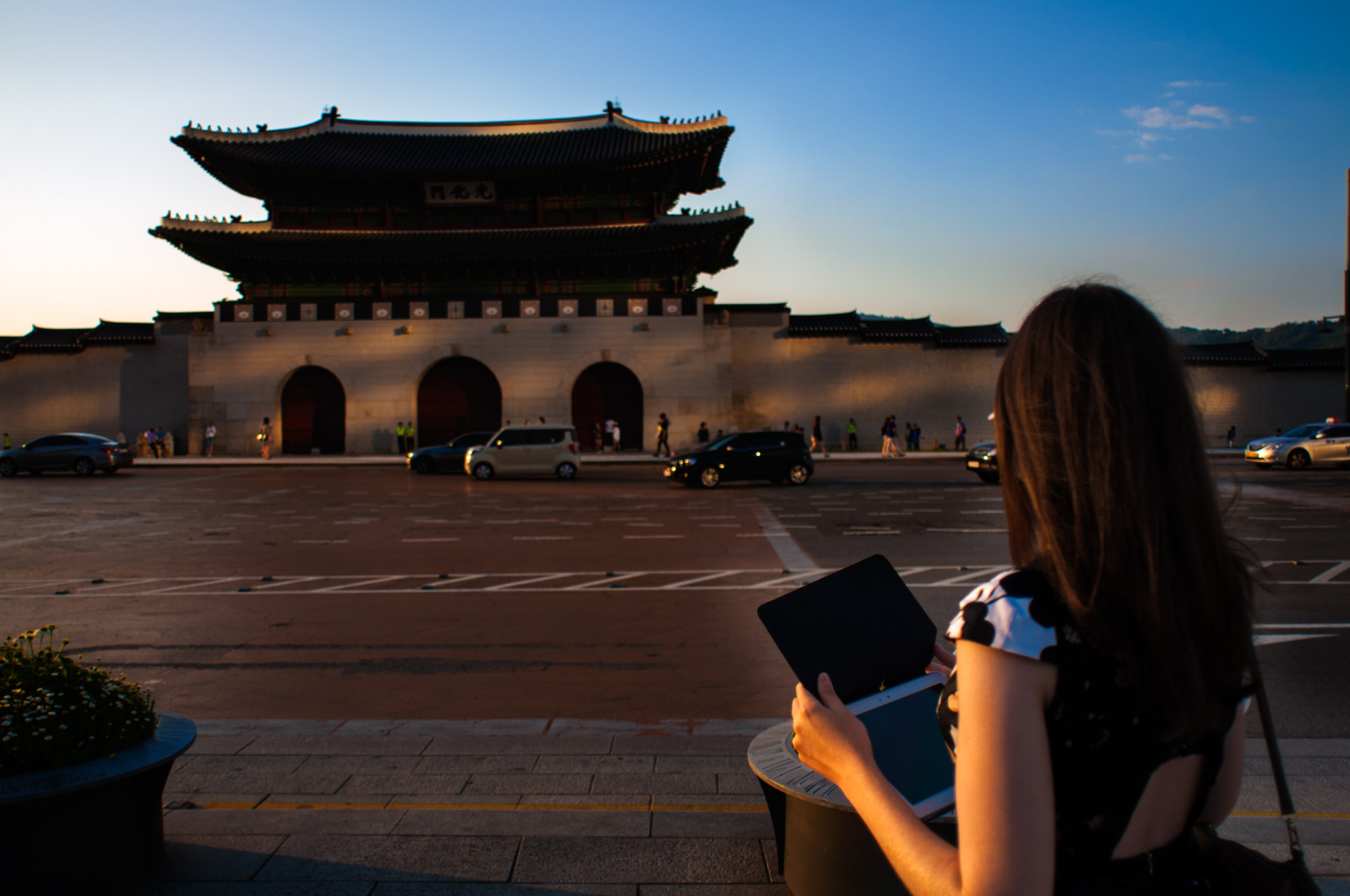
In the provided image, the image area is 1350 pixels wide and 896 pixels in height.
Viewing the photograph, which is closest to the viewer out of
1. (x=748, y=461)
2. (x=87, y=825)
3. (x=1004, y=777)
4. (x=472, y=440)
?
(x=1004, y=777)

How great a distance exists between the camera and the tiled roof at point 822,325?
38.0 m

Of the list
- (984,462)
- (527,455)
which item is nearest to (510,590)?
(527,455)

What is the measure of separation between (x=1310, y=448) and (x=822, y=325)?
1908 cm

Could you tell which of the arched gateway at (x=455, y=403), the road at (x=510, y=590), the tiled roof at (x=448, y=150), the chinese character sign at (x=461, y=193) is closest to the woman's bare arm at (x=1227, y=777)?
the road at (x=510, y=590)

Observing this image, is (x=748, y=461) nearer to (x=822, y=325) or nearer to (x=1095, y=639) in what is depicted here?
(x=822, y=325)

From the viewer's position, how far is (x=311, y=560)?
1105cm

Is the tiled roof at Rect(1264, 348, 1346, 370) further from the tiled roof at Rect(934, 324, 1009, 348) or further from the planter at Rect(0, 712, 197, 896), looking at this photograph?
the planter at Rect(0, 712, 197, 896)

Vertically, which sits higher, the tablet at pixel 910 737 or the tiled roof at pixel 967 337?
the tiled roof at pixel 967 337

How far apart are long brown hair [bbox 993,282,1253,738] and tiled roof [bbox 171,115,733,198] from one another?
34.7m

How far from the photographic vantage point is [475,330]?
3625 centimetres

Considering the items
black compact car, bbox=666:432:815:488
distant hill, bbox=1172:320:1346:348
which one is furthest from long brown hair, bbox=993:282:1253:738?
distant hill, bbox=1172:320:1346:348

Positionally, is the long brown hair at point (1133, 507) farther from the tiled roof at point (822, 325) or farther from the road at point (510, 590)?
the tiled roof at point (822, 325)

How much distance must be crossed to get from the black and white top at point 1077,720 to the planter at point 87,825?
2904 mm

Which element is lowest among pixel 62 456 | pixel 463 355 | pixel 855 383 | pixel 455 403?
pixel 62 456
